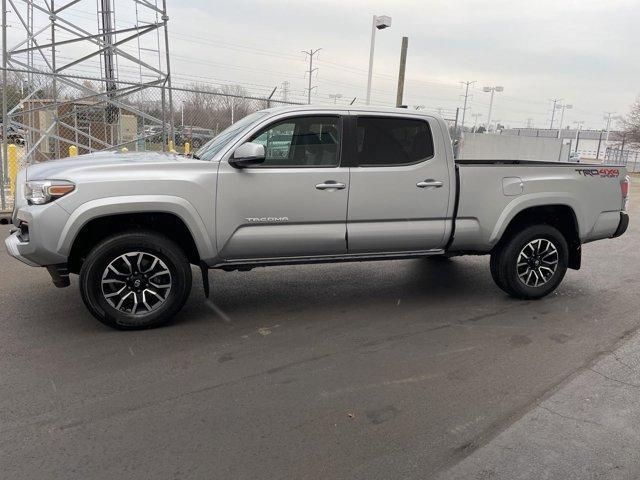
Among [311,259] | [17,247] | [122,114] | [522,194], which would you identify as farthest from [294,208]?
[122,114]

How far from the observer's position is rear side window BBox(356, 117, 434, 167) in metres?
5.04

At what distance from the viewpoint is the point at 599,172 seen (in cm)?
582

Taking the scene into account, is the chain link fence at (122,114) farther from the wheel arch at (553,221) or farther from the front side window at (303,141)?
the wheel arch at (553,221)

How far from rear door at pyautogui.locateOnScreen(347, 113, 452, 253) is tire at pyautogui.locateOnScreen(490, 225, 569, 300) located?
0.87 metres

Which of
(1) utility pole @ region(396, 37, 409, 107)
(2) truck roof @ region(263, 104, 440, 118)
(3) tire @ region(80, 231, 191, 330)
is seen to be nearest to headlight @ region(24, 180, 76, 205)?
(3) tire @ region(80, 231, 191, 330)

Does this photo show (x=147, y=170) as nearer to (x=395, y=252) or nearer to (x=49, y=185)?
(x=49, y=185)

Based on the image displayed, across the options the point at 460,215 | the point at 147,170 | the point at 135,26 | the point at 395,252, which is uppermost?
the point at 135,26

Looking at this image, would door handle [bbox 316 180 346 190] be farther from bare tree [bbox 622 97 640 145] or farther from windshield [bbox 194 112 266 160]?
bare tree [bbox 622 97 640 145]

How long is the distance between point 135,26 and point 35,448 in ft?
38.7

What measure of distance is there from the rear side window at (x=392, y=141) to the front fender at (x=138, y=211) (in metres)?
1.62

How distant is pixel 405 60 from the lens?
15859 millimetres

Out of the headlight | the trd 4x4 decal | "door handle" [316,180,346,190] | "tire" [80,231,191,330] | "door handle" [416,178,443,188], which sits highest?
the trd 4x4 decal

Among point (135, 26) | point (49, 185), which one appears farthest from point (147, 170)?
point (135, 26)

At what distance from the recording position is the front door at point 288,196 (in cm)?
459
